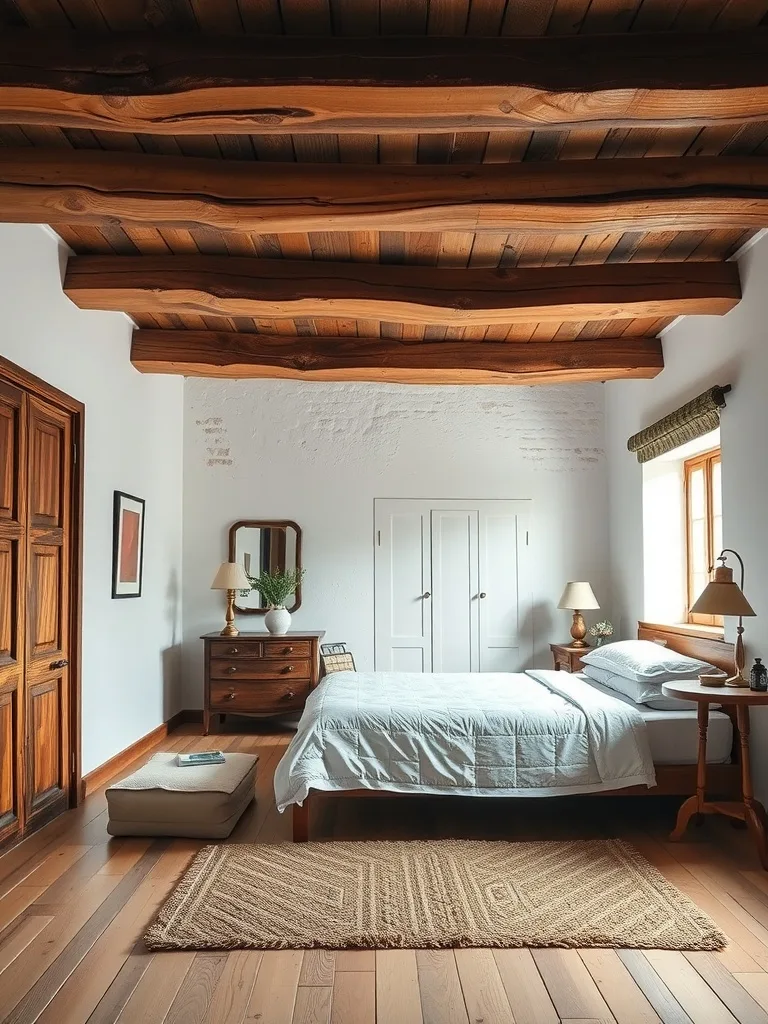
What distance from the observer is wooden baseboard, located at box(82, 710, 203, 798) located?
489cm

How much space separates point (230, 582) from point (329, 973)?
13.8 feet

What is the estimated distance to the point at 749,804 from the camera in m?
3.77

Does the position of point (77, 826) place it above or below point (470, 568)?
below

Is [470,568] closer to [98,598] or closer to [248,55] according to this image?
[98,598]

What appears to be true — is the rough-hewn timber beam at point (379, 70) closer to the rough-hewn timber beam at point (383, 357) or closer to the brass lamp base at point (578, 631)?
the rough-hewn timber beam at point (383, 357)

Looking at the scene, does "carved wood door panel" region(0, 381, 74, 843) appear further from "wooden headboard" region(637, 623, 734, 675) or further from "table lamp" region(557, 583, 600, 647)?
"table lamp" region(557, 583, 600, 647)

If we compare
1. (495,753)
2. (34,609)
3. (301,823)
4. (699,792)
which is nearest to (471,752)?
(495,753)

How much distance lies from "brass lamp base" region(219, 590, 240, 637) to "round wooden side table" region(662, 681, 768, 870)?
3.60m

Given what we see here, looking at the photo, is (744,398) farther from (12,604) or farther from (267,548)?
(267,548)

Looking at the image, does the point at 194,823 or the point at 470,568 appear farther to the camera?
the point at 470,568

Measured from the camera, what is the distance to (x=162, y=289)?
14.9ft

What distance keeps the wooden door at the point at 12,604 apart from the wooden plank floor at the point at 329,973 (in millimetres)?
283

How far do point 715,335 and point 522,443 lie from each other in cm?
249

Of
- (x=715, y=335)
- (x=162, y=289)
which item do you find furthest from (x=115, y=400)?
(x=715, y=335)
